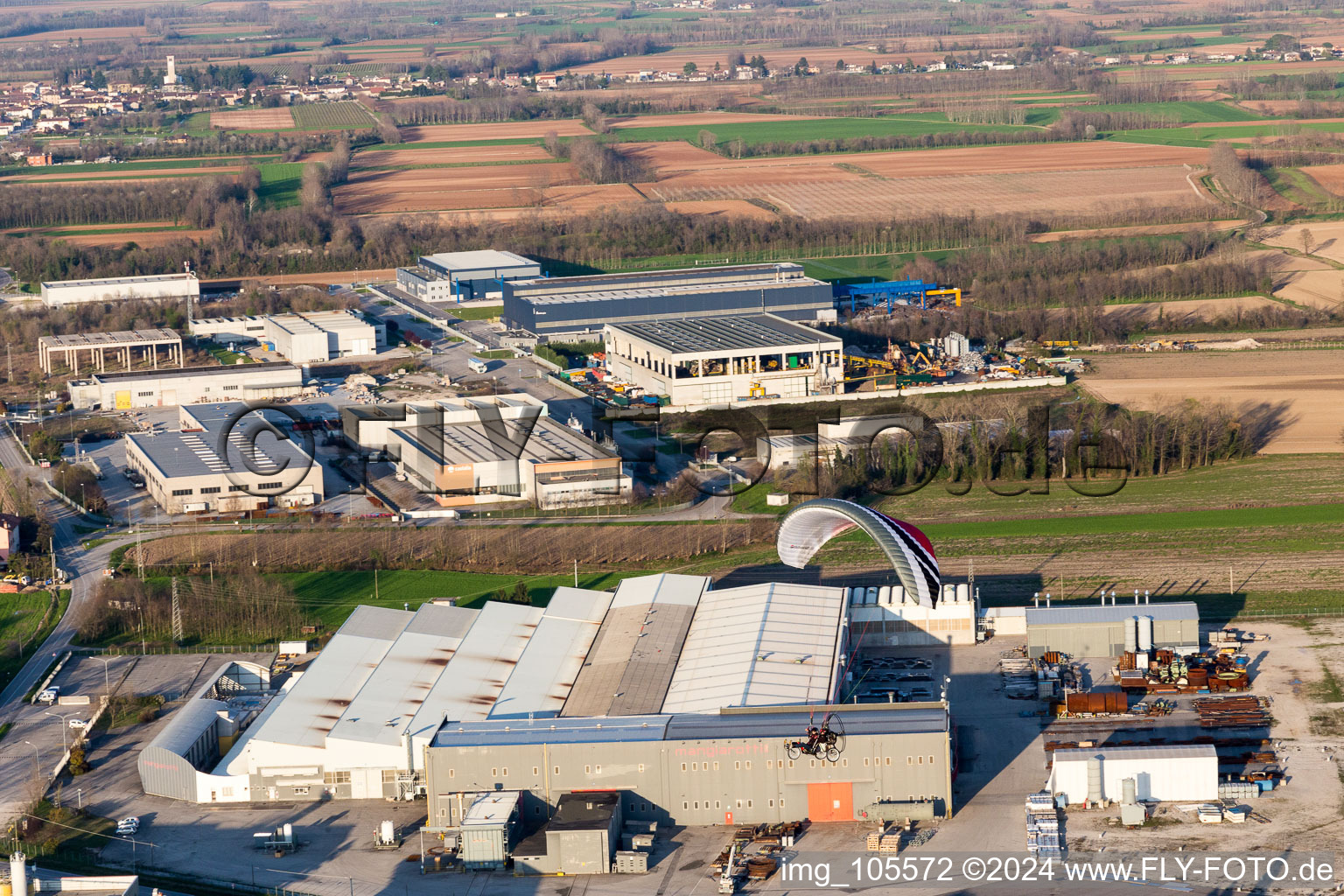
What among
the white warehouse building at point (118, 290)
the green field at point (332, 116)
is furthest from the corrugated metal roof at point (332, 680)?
the green field at point (332, 116)

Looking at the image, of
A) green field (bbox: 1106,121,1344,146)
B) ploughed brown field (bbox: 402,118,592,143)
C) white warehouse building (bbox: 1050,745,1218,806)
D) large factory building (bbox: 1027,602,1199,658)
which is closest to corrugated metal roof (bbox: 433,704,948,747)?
white warehouse building (bbox: 1050,745,1218,806)

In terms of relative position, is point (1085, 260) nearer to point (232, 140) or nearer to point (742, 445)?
point (742, 445)

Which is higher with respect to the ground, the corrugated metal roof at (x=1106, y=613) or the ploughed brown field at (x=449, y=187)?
the ploughed brown field at (x=449, y=187)

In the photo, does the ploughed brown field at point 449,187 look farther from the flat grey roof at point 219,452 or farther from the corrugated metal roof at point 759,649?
the corrugated metal roof at point 759,649

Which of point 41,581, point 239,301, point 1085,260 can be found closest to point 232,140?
point 239,301

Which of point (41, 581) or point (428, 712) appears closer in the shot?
point (428, 712)
